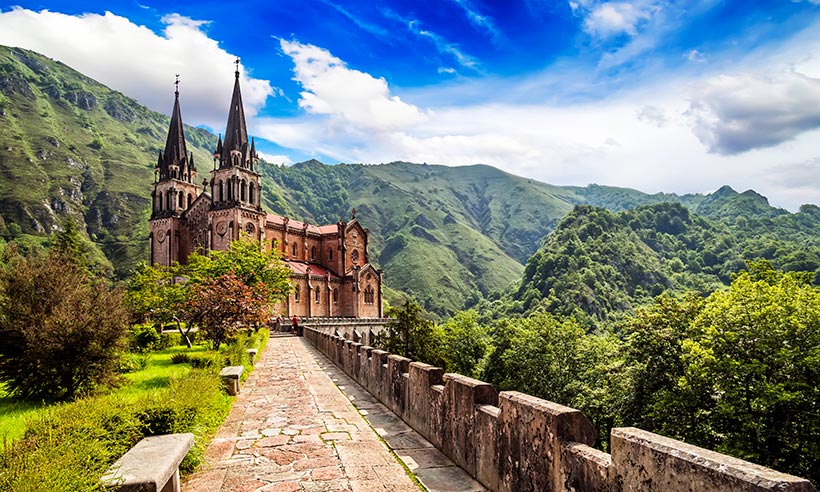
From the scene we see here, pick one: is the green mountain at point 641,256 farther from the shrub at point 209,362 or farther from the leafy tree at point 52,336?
the leafy tree at point 52,336

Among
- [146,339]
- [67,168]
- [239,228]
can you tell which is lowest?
[146,339]

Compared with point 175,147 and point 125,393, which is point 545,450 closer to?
point 125,393

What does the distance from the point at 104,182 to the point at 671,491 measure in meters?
158

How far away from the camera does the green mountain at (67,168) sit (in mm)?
107625

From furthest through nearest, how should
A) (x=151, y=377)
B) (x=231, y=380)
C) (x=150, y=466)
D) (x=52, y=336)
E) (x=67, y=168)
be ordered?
1. (x=67, y=168)
2. (x=151, y=377)
3. (x=231, y=380)
4. (x=52, y=336)
5. (x=150, y=466)

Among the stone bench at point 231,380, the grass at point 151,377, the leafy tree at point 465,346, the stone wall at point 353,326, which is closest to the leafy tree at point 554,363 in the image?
the leafy tree at point 465,346

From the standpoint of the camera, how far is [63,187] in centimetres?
12119

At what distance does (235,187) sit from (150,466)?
190ft

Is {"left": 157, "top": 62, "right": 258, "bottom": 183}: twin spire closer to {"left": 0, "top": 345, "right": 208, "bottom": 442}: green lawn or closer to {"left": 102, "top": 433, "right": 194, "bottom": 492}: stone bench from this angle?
{"left": 0, "top": 345, "right": 208, "bottom": 442}: green lawn

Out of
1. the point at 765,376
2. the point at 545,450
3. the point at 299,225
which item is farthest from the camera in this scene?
Result: the point at 299,225

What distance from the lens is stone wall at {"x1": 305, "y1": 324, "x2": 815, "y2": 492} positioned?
260 centimetres

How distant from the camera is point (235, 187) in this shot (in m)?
58.8

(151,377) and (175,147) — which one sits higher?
(175,147)

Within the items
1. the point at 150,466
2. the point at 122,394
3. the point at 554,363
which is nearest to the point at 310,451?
the point at 150,466
